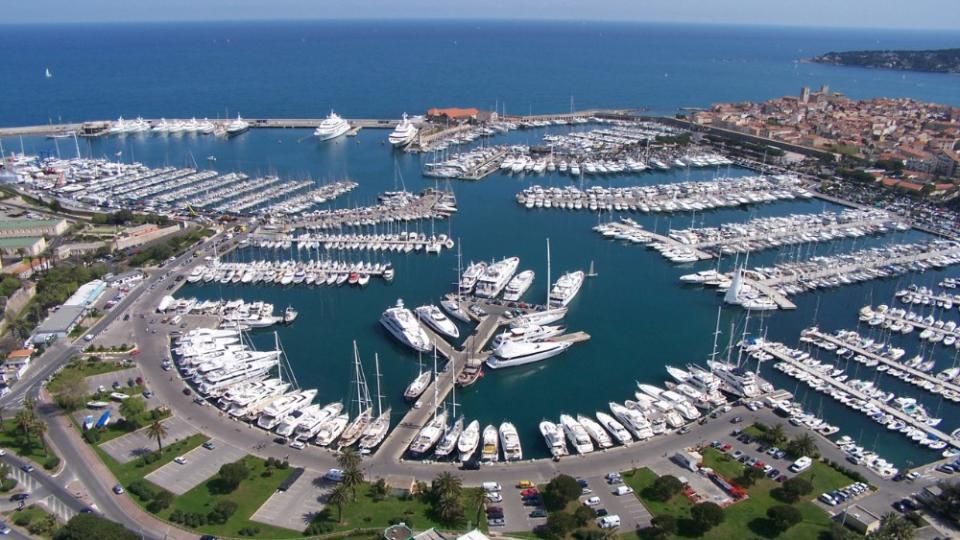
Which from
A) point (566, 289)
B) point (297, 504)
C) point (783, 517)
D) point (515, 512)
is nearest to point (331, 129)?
point (566, 289)

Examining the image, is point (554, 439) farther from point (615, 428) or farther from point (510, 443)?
point (615, 428)

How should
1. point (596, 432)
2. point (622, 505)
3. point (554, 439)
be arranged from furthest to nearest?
point (596, 432) < point (554, 439) < point (622, 505)

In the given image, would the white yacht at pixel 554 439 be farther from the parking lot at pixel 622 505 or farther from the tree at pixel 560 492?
the tree at pixel 560 492

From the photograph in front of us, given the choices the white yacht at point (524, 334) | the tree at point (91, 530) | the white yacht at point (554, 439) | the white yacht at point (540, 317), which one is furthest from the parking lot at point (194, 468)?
the white yacht at point (540, 317)

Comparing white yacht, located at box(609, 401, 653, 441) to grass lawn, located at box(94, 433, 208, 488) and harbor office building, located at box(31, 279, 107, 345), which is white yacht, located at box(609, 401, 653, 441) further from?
harbor office building, located at box(31, 279, 107, 345)

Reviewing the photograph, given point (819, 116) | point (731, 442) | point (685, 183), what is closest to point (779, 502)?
point (731, 442)

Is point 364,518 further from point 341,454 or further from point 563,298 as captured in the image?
point 563,298

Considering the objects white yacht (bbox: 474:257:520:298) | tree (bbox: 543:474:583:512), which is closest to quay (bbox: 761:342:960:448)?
white yacht (bbox: 474:257:520:298)
